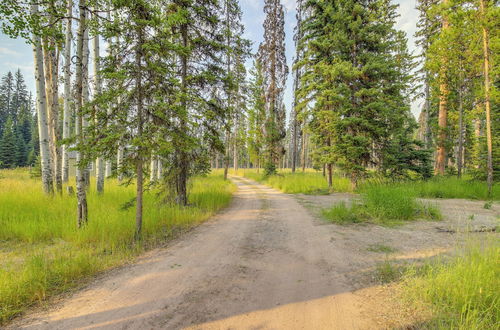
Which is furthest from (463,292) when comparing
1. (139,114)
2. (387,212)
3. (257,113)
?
(257,113)

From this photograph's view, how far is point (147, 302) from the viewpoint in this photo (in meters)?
2.73

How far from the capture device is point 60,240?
4852mm

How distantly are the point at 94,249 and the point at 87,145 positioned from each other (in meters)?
2.27

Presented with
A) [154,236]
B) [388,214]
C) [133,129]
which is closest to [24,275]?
[154,236]

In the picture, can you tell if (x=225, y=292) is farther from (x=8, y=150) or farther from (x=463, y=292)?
(x=8, y=150)

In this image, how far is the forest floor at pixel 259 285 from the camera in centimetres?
240

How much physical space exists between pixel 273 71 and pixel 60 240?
2091 centimetres

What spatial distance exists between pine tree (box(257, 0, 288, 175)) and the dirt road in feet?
54.4

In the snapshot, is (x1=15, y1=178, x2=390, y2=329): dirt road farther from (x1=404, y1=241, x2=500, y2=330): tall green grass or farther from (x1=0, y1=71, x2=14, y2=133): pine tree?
(x1=0, y1=71, x2=14, y2=133): pine tree

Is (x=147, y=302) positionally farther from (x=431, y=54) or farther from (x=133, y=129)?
(x=431, y=54)

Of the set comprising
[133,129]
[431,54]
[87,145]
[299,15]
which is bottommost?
[87,145]

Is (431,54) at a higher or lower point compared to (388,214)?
higher

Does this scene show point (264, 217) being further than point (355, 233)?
Yes

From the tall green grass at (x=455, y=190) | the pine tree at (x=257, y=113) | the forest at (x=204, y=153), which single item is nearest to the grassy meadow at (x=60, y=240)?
the forest at (x=204, y=153)
